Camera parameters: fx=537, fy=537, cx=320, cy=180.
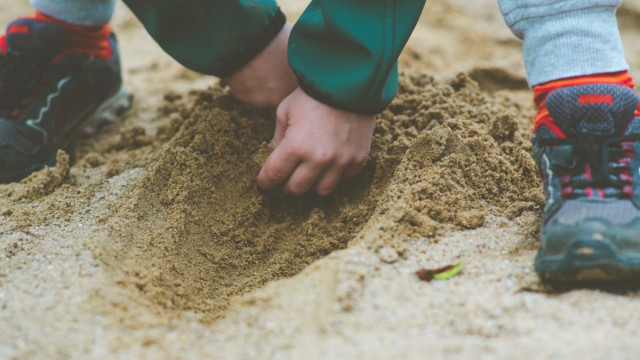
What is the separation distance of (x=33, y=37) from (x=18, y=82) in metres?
0.14

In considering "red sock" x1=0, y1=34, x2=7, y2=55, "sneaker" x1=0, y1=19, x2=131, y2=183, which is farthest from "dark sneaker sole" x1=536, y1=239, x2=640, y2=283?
"red sock" x1=0, y1=34, x2=7, y2=55

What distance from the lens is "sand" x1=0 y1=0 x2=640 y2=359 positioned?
2.78 feet

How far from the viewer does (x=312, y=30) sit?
120 centimetres

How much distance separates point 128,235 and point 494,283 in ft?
2.48

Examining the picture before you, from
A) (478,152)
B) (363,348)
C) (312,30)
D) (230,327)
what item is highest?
(312,30)

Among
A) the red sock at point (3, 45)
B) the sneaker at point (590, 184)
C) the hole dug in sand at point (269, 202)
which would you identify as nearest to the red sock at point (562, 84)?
the sneaker at point (590, 184)

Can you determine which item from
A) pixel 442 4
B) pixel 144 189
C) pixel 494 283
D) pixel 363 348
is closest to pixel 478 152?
pixel 494 283

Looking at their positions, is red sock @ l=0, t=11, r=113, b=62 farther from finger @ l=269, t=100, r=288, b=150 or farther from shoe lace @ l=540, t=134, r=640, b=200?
shoe lace @ l=540, t=134, r=640, b=200

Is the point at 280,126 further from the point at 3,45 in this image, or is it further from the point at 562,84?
the point at 3,45

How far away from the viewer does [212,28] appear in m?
1.31

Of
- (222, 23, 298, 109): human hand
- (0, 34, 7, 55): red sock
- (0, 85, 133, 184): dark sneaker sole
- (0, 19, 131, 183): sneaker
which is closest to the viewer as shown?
(222, 23, 298, 109): human hand

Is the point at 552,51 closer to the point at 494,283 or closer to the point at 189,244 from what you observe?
A: the point at 494,283

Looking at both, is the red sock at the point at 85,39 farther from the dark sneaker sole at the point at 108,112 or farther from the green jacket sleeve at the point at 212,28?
the green jacket sleeve at the point at 212,28

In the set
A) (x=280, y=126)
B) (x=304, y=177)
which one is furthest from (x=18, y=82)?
(x=304, y=177)
